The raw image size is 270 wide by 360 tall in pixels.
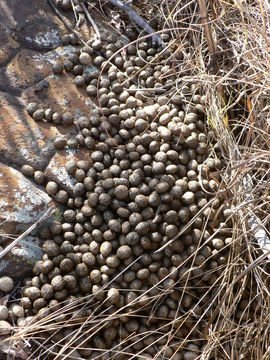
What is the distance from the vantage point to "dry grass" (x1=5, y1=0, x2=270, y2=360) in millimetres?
2846

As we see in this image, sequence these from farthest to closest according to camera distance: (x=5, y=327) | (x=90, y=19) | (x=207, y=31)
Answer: (x=90, y=19)
(x=207, y=31)
(x=5, y=327)

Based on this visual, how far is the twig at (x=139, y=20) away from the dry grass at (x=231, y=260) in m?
0.27

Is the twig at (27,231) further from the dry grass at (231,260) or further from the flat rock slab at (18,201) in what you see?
the dry grass at (231,260)

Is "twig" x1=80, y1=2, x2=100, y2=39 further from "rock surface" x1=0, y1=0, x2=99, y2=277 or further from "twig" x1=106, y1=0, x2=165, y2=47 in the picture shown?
"twig" x1=106, y1=0, x2=165, y2=47

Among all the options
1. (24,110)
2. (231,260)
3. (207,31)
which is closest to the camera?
(231,260)

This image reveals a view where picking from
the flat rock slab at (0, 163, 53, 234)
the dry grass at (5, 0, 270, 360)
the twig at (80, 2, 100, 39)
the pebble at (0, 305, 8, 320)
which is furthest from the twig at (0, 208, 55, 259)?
the twig at (80, 2, 100, 39)

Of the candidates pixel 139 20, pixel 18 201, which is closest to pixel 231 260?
pixel 18 201

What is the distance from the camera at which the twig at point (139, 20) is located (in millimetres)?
3828

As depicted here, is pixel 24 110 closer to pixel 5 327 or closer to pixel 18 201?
pixel 18 201

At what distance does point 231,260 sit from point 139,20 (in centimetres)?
190

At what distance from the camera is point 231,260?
302cm

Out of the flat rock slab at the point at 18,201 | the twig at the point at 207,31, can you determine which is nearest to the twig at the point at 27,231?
the flat rock slab at the point at 18,201

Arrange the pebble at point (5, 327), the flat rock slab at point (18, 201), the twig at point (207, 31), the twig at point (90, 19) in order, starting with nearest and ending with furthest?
the pebble at point (5, 327), the flat rock slab at point (18, 201), the twig at point (207, 31), the twig at point (90, 19)

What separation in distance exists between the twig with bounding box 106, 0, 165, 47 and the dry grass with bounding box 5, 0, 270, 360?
0.27 metres
